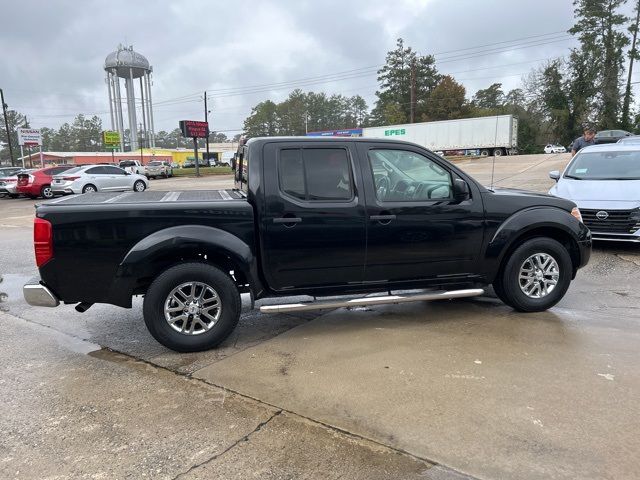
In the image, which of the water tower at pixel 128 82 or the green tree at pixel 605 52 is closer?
the green tree at pixel 605 52

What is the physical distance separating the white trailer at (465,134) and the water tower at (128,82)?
59.7 m

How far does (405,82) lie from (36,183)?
244ft

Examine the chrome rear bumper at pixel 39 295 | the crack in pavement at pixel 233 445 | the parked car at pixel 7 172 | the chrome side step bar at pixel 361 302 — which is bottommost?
the crack in pavement at pixel 233 445

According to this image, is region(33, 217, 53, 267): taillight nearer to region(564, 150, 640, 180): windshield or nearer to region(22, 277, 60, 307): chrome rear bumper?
region(22, 277, 60, 307): chrome rear bumper

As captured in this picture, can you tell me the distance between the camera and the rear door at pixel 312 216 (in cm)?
441

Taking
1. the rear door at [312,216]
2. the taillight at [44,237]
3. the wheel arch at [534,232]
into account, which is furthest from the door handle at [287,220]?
the wheel arch at [534,232]

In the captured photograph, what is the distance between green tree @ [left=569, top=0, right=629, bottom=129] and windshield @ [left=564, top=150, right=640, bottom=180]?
57337mm

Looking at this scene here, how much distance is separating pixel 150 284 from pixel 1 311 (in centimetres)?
285

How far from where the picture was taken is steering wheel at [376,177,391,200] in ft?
15.2

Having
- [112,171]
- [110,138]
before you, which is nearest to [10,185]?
[112,171]

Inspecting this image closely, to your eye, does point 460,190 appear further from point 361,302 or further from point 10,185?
point 10,185

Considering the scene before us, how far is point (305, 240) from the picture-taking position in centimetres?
445

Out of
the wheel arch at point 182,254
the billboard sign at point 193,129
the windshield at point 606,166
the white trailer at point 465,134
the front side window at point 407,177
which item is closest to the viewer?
the wheel arch at point 182,254

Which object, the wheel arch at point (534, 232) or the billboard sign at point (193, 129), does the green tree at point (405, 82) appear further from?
the wheel arch at point (534, 232)
